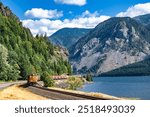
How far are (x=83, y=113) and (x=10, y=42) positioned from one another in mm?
145937

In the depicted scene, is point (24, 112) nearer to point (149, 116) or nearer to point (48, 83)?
point (149, 116)

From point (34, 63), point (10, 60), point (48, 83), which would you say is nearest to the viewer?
point (48, 83)

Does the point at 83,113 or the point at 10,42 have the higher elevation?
the point at 10,42

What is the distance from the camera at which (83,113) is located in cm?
2075

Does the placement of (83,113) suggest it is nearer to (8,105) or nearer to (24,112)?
(24,112)

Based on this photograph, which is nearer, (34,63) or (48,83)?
(48,83)

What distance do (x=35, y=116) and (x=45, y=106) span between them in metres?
2.05

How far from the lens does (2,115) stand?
2083 cm

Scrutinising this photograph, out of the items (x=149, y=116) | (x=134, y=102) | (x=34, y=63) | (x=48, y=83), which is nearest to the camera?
(x=149, y=116)

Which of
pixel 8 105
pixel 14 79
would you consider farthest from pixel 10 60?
pixel 8 105

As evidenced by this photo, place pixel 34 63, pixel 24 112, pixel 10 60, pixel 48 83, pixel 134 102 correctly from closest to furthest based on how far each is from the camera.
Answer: pixel 24 112 → pixel 134 102 → pixel 48 83 → pixel 10 60 → pixel 34 63

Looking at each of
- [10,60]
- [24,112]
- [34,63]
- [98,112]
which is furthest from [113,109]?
[34,63]

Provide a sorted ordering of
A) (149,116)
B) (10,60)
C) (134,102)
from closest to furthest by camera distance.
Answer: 1. (149,116)
2. (134,102)
3. (10,60)

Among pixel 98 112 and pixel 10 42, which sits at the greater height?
pixel 10 42
